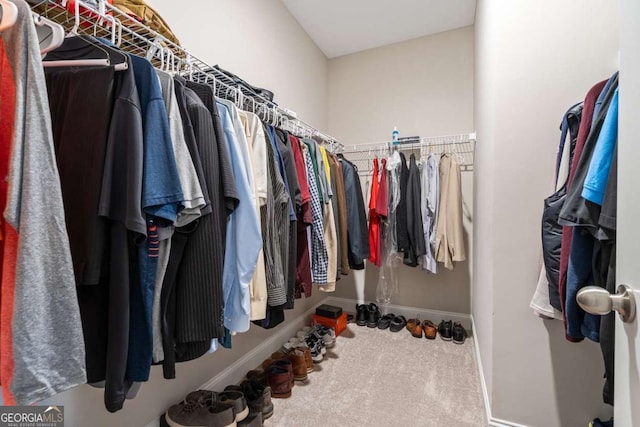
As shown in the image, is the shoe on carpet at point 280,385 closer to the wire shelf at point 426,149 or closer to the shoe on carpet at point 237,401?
the shoe on carpet at point 237,401

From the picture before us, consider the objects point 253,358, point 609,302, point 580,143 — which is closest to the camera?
point 609,302

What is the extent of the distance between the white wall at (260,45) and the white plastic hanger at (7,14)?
3.23 ft

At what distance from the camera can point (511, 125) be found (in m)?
1.28

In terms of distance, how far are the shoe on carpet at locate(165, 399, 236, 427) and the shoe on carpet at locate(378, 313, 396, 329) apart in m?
1.62

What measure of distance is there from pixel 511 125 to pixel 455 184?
1.11 m

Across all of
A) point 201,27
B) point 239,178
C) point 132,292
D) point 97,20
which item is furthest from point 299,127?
point 132,292

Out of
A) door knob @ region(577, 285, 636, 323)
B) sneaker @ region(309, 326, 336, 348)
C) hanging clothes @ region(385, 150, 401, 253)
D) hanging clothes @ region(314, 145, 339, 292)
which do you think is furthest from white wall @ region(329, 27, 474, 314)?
door knob @ region(577, 285, 636, 323)

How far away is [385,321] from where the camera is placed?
8.62 ft

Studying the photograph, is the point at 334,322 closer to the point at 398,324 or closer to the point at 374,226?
the point at 398,324

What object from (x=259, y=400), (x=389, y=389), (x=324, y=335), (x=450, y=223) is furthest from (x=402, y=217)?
(x=259, y=400)

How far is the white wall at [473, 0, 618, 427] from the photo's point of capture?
1.15 metres

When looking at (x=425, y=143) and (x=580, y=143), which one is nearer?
(x=580, y=143)

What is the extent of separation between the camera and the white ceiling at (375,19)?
91.3 inches

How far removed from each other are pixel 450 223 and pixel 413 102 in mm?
1224
